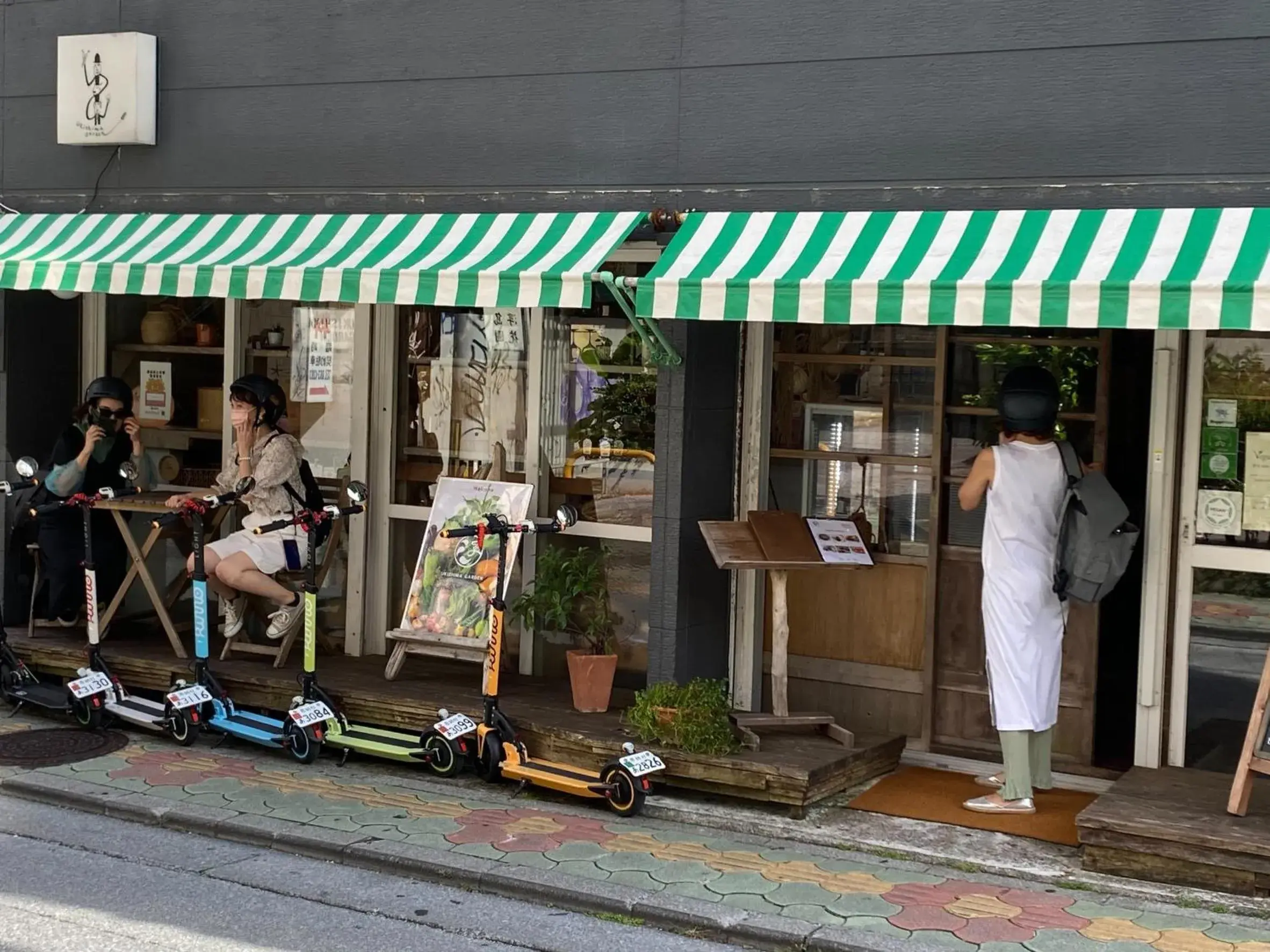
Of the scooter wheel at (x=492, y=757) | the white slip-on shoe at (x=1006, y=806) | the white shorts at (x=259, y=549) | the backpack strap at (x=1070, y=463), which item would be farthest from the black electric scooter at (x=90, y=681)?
the backpack strap at (x=1070, y=463)

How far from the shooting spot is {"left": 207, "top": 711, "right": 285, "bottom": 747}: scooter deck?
779cm

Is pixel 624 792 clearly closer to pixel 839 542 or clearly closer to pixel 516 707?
pixel 516 707

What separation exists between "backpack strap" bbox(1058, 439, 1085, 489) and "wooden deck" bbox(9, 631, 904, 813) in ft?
5.36

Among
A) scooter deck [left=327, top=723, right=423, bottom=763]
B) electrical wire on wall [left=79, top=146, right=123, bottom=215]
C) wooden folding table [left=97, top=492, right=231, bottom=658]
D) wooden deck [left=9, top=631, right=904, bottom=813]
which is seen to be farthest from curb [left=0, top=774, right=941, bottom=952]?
electrical wire on wall [left=79, top=146, right=123, bottom=215]

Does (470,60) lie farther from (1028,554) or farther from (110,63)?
(1028,554)

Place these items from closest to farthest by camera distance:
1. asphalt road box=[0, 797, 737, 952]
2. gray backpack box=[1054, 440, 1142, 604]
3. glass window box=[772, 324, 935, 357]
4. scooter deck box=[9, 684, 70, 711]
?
asphalt road box=[0, 797, 737, 952] → gray backpack box=[1054, 440, 1142, 604] → glass window box=[772, 324, 935, 357] → scooter deck box=[9, 684, 70, 711]

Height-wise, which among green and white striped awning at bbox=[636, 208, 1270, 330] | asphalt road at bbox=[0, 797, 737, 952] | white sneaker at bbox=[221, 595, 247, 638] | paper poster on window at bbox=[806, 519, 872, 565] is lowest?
asphalt road at bbox=[0, 797, 737, 952]

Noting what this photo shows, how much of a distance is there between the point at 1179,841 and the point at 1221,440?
6.43 feet

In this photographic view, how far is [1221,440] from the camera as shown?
697 centimetres

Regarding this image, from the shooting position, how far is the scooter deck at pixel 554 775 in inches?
274

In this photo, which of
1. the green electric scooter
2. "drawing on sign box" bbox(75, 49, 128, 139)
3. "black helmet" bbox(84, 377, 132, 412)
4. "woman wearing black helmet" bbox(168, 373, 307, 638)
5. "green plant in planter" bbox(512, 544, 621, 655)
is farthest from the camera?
"black helmet" bbox(84, 377, 132, 412)

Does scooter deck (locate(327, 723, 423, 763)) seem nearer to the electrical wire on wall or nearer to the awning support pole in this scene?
the awning support pole

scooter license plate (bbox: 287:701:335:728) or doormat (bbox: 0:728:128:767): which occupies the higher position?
scooter license plate (bbox: 287:701:335:728)

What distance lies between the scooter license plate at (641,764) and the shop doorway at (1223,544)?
2421 mm
